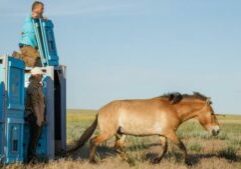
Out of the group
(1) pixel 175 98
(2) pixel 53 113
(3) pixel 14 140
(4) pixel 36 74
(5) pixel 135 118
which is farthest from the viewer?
(1) pixel 175 98

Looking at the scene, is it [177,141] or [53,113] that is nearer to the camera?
[53,113]

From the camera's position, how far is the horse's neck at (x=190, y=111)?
15.4m

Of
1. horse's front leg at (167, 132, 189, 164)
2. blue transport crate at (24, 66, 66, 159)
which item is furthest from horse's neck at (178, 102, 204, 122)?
blue transport crate at (24, 66, 66, 159)

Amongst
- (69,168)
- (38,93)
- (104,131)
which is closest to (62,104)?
(104,131)

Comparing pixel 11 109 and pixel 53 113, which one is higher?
pixel 11 109

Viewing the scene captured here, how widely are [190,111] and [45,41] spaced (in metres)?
3.86

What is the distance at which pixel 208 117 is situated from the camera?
15.8 meters

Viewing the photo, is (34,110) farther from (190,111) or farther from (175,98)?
(190,111)

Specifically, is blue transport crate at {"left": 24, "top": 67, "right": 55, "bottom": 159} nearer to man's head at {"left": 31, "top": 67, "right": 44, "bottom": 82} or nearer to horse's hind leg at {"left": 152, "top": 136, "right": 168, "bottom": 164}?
man's head at {"left": 31, "top": 67, "right": 44, "bottom": 82}

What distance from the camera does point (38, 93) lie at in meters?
13.4

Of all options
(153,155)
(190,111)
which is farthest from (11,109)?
(153,155)

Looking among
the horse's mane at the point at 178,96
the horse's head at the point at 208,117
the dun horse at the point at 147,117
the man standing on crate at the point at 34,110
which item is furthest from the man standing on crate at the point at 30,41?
the horse's head at the point at 208,117

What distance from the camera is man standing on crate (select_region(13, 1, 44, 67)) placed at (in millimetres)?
14602

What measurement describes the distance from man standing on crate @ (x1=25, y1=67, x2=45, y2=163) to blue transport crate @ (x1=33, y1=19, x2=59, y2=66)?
1406 millimetres
